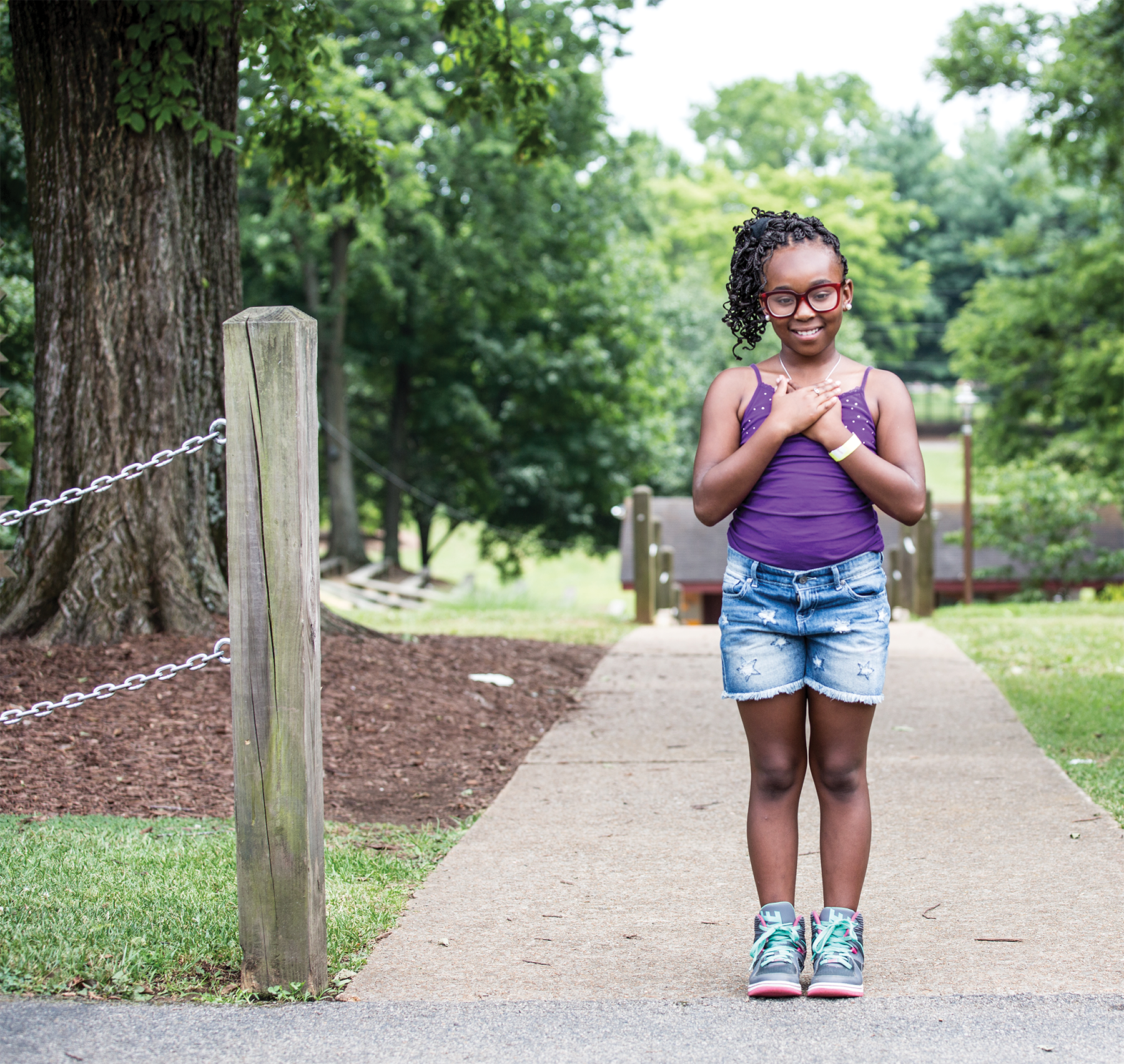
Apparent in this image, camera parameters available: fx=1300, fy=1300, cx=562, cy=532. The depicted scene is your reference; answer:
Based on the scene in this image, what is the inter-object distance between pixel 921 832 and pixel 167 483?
172 inches

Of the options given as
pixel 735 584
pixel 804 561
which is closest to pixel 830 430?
pixel 804 561

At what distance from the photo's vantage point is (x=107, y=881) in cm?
384

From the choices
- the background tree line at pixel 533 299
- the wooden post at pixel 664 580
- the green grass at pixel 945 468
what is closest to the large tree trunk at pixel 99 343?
the background tree line at pixel 533 299

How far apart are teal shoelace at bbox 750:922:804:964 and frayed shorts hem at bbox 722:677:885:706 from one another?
Result: 0.54m

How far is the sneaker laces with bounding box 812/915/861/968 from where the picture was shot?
9.96 feet

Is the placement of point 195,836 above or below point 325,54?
below

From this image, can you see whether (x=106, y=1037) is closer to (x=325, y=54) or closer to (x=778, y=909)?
(x=778, y=909)

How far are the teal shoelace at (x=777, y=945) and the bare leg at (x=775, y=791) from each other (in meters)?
0.08

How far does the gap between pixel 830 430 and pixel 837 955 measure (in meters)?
1.23

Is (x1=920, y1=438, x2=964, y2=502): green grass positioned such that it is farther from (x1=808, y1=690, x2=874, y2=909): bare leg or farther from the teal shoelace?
the teal shoelace

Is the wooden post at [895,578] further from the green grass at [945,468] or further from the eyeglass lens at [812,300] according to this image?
the green grass at [945,468]

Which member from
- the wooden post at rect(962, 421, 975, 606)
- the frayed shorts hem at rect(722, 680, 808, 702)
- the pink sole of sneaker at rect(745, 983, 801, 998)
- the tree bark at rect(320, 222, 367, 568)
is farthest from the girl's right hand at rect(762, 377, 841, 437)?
the tree bark at rect(320, 222, 367, 568)

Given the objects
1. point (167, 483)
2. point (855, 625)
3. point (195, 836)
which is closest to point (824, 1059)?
point (855, 625)

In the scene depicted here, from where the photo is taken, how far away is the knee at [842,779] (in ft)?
10.3
